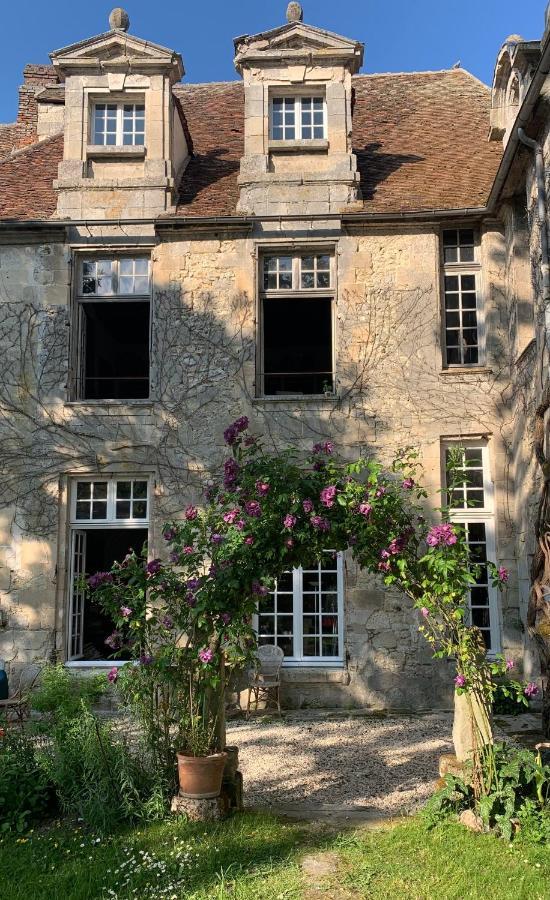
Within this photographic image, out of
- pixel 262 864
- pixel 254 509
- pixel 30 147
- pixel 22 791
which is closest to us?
pixel 262 864

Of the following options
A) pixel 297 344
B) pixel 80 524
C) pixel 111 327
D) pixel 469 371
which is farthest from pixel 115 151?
pixel 297 344

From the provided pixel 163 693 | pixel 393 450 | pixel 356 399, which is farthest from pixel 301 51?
pixel 163 693

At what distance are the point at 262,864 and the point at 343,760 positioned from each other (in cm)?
251

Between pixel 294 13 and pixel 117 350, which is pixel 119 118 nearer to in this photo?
pixel 294 13

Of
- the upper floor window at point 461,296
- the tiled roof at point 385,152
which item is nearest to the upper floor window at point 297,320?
the tiled roof at point 385,152

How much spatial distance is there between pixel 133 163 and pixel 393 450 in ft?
15.9

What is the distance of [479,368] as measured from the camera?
8.80 m

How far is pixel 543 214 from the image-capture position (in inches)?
274

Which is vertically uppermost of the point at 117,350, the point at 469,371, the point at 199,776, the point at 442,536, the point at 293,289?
the point at 117,350

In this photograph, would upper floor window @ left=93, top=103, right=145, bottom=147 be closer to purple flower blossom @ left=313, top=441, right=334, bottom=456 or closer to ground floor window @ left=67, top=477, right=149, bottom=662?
ground floor window @ left=67, top=477, right=149, bottom=662

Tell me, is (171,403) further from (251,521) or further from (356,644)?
(251,521)

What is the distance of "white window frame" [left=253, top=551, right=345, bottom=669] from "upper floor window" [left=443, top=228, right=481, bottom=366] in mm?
2859

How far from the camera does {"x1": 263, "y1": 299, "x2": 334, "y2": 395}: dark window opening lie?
13.0 metres

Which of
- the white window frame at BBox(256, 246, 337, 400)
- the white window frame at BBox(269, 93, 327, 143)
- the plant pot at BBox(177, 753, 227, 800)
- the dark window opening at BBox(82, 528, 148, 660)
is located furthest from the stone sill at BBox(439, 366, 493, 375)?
the dark window opening at BBox(82, 528, 148, 660)
